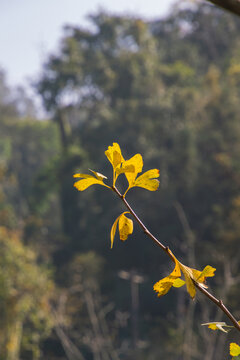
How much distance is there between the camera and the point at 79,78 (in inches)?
458

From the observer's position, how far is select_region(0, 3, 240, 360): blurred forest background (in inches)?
257

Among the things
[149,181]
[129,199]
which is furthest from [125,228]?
[129,199]

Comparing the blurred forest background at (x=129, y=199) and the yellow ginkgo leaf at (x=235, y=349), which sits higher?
the blurred forest background at (x=129, y=199)

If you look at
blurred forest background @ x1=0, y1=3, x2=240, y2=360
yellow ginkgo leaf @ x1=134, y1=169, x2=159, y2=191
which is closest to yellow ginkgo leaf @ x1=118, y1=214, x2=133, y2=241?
yellow ginkgo leaf @ x1=134, y1=169, x2=159, y2=191

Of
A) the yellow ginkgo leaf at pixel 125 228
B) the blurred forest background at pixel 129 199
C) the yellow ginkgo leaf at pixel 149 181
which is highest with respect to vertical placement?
the blurred forest background at pixel 129 199

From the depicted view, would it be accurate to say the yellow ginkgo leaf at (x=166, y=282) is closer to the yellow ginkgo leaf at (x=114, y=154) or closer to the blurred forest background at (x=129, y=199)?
the yellow ginkgo leaf at (x=114, y=154)

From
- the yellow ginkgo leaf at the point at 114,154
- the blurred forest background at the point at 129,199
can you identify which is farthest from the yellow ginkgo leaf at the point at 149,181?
the blurred forest background at the point at 129,199

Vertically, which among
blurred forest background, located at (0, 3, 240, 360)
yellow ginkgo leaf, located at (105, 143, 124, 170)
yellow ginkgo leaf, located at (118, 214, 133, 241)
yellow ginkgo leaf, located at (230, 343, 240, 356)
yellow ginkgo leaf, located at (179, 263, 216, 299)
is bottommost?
yellow ginkgo leaf, located at (230, 343, 240, 356)

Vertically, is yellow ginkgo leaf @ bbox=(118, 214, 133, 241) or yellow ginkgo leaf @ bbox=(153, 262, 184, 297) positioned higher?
yellow ginkgo leaf @ bbox=(118, 214, 133, 241)

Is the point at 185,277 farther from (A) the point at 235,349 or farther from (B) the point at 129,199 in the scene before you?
(B) the point at 129,199

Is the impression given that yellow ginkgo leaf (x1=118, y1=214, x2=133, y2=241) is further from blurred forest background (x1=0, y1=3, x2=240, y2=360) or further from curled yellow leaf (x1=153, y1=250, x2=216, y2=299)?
blurred forest background (x1=0, y1=3, x2=240, y2=360)

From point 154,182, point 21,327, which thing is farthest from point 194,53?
point 154,182

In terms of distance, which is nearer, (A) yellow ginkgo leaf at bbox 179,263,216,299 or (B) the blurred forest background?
(A) yellow ginkgo leaf at bbox 179,263,216,299

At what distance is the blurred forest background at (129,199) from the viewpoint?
652cm
